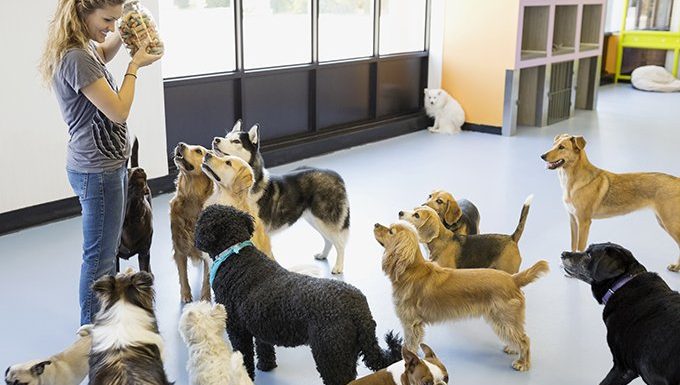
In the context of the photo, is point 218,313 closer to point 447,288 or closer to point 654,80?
point 447,288

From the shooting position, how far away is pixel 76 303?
11.5 ft

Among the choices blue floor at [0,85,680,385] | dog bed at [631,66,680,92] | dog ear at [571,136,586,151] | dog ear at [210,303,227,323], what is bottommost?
blue floor at [0,85,680,385]

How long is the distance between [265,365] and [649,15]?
1157 centimetres

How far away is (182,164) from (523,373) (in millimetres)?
1856

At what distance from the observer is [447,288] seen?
9.35 ft

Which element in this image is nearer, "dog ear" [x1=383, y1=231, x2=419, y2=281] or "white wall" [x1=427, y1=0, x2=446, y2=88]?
"dog ear" [x1=383, y1=231, x2=419, y2=281]

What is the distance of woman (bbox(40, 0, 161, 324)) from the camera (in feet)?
8.09

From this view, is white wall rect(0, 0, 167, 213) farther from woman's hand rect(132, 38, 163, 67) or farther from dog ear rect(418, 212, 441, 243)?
dog ear rect(418, 212, 441, 243)

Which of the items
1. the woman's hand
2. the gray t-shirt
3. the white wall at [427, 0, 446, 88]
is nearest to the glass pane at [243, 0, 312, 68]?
the white wall at [427, 0, 446, 88]

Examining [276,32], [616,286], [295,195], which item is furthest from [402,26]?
[616,286]

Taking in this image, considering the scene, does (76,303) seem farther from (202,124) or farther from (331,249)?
(202,124)

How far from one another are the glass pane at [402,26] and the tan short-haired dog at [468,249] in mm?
4650

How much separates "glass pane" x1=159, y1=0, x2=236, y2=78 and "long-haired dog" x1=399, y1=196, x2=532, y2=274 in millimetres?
3073

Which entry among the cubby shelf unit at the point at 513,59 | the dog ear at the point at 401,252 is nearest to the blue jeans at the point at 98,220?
the dog ear at the point at 401,252
